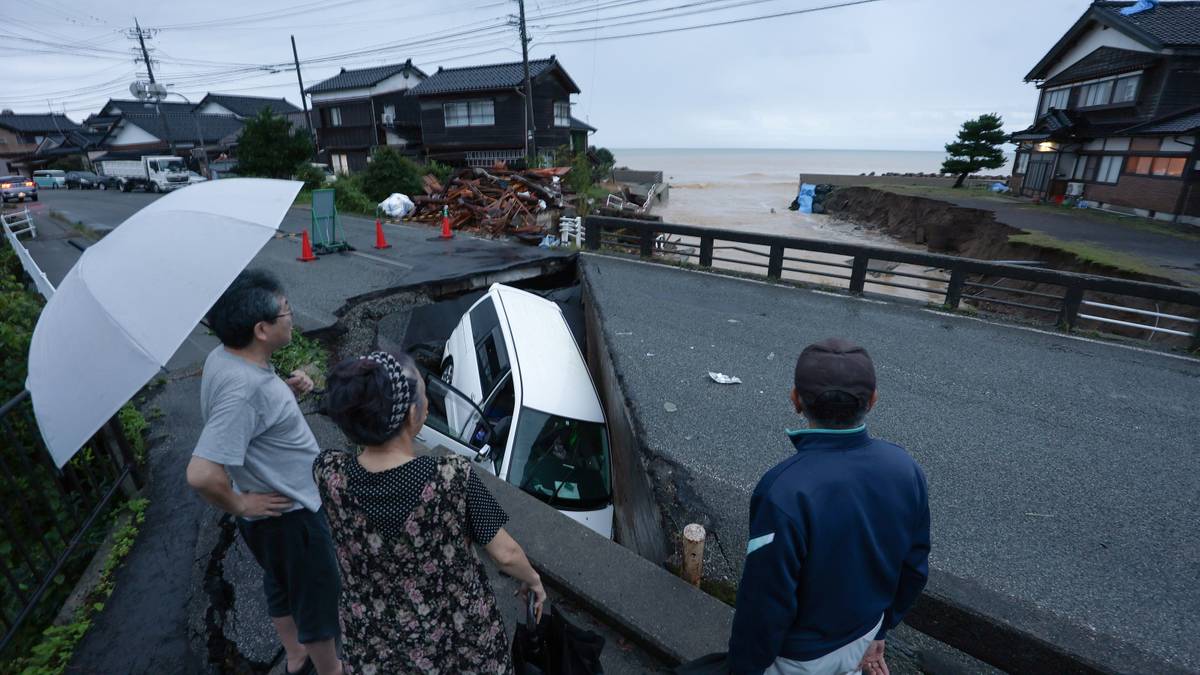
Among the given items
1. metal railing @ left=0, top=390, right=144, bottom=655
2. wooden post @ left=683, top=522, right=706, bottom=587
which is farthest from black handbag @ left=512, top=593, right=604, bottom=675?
metal railing @ left=0, top=390, right=144, bottom=655

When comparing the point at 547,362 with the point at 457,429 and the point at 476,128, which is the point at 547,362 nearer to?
the point at 457,429

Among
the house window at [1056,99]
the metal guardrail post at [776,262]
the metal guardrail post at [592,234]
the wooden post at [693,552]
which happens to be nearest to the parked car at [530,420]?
the wooden post at [693,552]

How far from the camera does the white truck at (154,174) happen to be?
110 ft

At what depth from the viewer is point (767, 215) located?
150 feet

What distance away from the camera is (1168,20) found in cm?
2280

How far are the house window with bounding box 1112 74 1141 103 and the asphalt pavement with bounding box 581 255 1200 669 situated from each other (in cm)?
2439

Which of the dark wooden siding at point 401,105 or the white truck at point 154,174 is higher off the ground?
the dark wooden siding at point 401,105

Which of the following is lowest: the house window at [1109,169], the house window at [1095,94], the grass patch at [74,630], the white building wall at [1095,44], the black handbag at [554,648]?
the grass patch at [74,630]

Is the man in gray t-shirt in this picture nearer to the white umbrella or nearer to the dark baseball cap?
the white umbrella

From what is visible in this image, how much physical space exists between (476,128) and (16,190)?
23252 mm

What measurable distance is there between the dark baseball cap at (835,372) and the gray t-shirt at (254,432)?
6.43 ft

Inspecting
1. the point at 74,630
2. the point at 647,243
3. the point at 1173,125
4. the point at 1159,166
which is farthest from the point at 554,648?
the point at 1159,166

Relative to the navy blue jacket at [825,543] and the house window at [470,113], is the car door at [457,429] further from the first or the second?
the house window at [470,113]

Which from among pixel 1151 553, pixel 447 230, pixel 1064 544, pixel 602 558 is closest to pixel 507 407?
pixel 602 558
